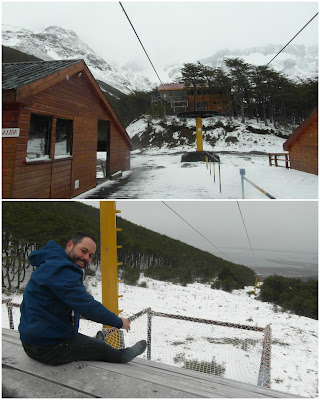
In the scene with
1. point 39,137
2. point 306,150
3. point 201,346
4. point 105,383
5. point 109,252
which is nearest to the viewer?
point 105,383

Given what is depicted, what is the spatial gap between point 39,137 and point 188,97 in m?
5.23

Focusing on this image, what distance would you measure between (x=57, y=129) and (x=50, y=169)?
1067 mm

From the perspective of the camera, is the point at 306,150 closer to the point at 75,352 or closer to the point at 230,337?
the point at 230,337

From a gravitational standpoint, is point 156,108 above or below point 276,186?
above

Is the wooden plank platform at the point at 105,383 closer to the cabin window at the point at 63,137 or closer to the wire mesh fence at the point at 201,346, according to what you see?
the wire mesh fence at the point at 201,346

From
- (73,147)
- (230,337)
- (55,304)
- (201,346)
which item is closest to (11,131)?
(73,147)

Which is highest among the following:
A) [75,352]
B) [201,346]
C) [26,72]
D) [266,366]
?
[26,72]

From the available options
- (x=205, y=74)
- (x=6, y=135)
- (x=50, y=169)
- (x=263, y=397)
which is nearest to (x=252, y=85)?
(x=205, y=74)

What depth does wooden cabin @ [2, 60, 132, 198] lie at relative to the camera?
15.8ft

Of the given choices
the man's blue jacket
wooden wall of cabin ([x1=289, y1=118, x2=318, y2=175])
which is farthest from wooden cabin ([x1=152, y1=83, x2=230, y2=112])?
the man's blue jacket

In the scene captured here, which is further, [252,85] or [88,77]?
[252,85]

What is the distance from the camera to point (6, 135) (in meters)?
4.85

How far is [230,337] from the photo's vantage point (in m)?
9.15

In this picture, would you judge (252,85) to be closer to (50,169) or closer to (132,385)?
(50,169)
